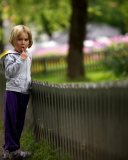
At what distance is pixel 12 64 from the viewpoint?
14.0 ft

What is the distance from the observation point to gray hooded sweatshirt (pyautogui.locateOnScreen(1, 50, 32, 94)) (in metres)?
4.28

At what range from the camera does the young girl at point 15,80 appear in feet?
14.1

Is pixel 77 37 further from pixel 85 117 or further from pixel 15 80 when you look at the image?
pixel 85 117

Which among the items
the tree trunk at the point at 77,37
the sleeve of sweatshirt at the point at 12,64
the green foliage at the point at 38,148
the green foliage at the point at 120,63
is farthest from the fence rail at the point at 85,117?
the tree trunk at the point at 77,37

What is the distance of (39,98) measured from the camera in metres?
4.57

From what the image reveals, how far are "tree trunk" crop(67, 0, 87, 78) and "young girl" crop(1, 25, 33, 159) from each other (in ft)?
31.3

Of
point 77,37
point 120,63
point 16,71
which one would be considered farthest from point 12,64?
point 77,37

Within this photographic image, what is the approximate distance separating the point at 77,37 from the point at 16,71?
998 centimetres

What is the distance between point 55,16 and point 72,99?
15.9 m

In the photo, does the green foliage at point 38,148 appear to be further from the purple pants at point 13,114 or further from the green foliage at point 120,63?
the green foliage at point 120,63

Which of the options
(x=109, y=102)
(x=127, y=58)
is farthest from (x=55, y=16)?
(x=109, y=102)

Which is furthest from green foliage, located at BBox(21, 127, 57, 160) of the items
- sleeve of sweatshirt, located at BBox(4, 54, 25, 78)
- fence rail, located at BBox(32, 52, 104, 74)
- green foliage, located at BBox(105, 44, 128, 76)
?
fence rail, located at BBox(32, 52, 104, 74)

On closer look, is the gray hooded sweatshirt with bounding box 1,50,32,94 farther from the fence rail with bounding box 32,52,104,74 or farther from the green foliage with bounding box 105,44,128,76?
the fence rail with bounding box 32,52,104,74

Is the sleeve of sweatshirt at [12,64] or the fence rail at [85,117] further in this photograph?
the sleeve of sweatshirt at [12,64]
